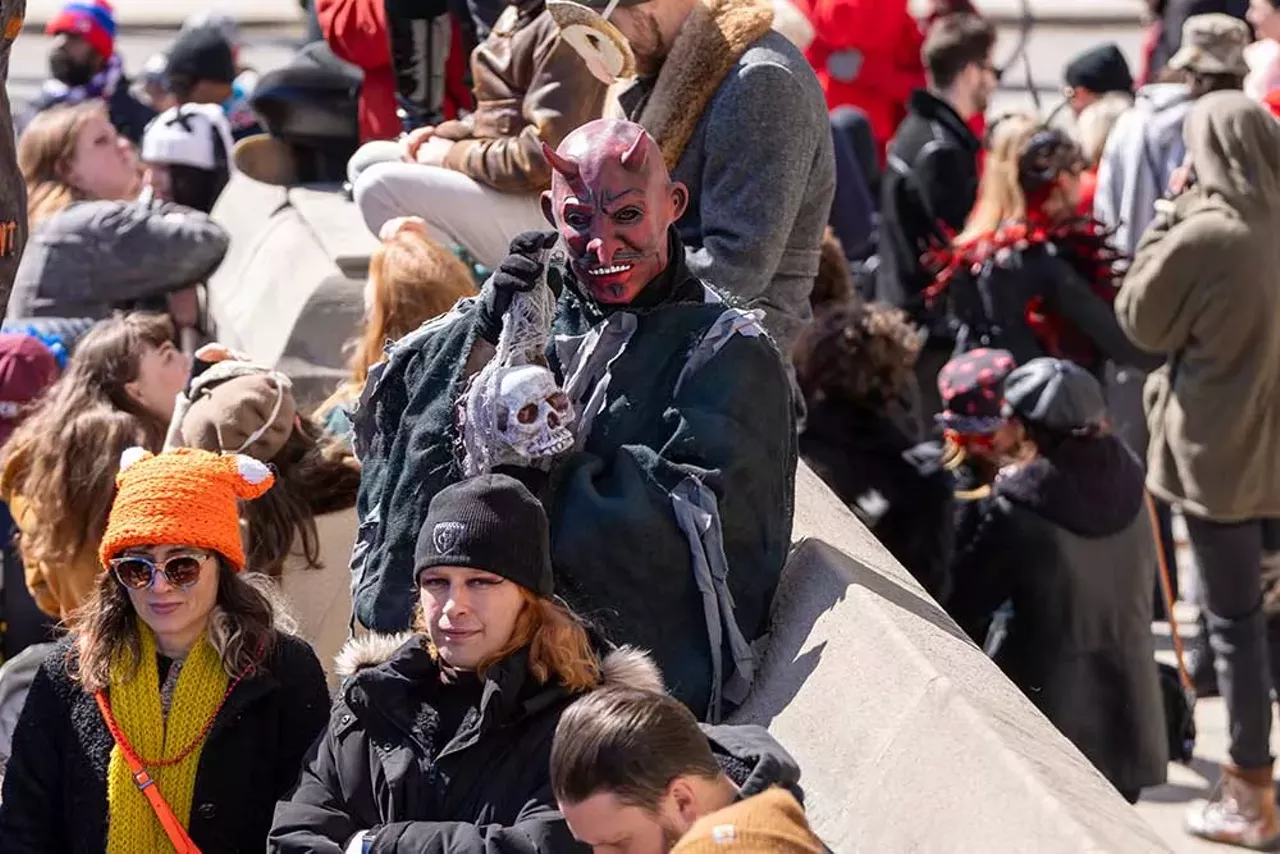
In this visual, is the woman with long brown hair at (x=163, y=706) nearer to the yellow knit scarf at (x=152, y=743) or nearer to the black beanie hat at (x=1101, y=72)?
the yellow knit scarf at (x=152, y=743)

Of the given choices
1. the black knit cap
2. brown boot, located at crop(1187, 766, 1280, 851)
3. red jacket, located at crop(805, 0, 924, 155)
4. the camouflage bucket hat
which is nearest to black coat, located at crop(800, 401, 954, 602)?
brown boot, located at crop(1187, 766, 1280, 851)

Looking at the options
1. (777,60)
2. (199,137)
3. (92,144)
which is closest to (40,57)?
(199,137)

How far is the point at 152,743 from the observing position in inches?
189

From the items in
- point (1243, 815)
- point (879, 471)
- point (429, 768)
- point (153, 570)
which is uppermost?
point (429, 768)

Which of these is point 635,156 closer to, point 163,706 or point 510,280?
point 510,280

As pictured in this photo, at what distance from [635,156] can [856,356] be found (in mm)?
2606

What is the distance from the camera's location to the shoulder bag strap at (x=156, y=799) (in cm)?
474

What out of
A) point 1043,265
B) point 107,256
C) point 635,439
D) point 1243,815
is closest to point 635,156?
point 635,439

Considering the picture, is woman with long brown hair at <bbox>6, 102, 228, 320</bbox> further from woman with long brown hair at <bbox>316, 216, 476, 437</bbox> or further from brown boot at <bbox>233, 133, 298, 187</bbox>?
woman with long brown hair at <bbox>316, 216, 476, 437</bbox>

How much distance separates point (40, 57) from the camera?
2048cm

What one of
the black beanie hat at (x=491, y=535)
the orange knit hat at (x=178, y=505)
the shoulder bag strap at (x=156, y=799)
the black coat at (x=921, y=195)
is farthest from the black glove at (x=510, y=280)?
the black coat at (x=921, y=195)

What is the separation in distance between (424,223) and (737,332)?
193 centimetres

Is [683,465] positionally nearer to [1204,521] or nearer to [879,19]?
[1204,521]

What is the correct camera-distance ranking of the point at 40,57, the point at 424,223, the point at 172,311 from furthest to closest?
1. the point at 40,57
2. the point at 172,311
3. the point at 424,223
